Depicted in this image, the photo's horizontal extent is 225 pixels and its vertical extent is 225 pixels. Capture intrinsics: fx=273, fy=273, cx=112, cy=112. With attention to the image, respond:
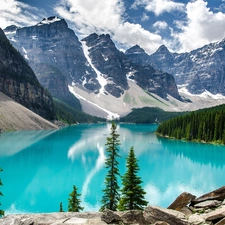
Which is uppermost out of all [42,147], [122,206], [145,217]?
[145,217]

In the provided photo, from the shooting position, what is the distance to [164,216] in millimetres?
14906

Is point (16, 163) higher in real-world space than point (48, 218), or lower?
lower

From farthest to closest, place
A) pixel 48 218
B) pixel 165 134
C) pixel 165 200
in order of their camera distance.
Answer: pixel 165 134 < pixel 165 200 < pixel 48 218

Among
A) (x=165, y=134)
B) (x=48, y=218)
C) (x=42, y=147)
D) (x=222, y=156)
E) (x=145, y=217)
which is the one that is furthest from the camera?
(x=165, y=134)

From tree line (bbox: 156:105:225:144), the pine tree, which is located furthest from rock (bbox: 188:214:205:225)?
tree line (bbox: 156:105:225:144)

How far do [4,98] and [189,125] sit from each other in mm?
119850

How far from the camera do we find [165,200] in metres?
41.8

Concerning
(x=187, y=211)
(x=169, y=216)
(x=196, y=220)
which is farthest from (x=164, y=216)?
(x=187, y=211)

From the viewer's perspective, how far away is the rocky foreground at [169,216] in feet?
46.1

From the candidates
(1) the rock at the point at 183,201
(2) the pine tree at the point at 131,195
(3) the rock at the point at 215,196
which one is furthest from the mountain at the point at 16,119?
(3) the rock at the point at 215,196

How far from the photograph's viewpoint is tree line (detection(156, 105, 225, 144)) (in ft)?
375

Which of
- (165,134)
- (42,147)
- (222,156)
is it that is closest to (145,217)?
(222,156)

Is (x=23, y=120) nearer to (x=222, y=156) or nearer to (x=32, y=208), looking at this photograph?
(x=222, y=156)

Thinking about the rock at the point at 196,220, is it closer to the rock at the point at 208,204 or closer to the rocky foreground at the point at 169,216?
the rocky foreground at the point at 169,216
